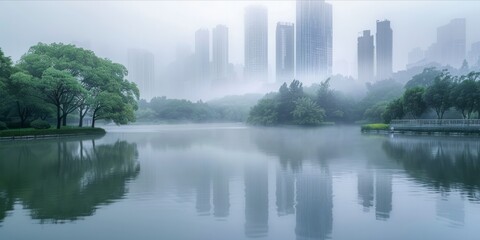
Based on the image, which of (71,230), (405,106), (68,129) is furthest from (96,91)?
(71,230)

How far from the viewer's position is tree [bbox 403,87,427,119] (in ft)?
134

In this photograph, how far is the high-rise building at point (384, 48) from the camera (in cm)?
13850

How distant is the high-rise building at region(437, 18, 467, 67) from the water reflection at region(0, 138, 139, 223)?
16600 centimetres

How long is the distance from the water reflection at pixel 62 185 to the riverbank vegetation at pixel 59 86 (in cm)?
2063

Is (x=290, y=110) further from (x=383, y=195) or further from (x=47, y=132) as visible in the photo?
(x=383, y=195)

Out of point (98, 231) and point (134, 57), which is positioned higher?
point (134, 57)

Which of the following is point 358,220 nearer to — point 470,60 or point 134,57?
point 134,57

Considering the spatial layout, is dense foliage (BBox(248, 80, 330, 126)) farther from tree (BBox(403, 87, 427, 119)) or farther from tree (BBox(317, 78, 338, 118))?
tree (BBox(403, 87, 427, 119))

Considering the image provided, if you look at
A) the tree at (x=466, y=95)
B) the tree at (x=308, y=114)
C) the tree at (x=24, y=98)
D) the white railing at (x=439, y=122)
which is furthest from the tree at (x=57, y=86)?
the tree at (x=308, y=114)

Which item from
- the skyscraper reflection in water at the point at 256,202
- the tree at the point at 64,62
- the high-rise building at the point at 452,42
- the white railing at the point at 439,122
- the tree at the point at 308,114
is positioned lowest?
the skyscraper reflection in water at the point at 256,202

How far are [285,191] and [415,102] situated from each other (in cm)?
3615

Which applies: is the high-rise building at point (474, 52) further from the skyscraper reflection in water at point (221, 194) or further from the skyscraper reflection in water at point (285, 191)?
the skyscraper reflection in water at point (221, 194)

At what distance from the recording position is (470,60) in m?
153

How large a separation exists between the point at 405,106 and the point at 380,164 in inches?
1207
